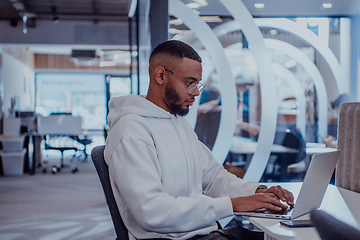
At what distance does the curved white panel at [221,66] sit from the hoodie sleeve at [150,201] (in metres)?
1.75

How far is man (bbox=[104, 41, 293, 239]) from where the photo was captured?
118cm

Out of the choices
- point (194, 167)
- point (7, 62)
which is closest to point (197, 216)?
point (194, 167)

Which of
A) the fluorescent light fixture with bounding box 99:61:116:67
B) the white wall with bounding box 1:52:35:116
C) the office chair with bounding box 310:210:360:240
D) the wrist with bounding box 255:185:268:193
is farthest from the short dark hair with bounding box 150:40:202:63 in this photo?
the fluorescent light fixture with bounding box 99:61:116:67

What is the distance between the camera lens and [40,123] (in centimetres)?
732

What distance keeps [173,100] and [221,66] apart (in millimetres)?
1620

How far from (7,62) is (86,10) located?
2936 mm

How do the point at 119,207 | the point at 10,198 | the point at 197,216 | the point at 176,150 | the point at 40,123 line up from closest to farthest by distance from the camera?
the point at 197,216 → the point at 119,207 → the point at 176,150 → the point at 10,198 → the point at 40,123

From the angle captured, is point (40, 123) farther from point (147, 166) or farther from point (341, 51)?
point (147, 166)

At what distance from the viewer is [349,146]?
1859 mm

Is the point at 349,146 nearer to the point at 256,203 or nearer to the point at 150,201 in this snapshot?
the point at 256,203

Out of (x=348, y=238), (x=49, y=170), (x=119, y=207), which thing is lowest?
(x=49, y=170)

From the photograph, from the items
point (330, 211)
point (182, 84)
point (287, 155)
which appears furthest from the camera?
point (287, 155)

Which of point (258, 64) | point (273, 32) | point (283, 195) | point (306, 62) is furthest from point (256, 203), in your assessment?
point (306, 62)

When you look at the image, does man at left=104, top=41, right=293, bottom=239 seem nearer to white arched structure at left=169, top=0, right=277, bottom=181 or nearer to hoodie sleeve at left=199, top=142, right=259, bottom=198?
hoodie sleeve at left=199, top=142, right=259, bottom=198
